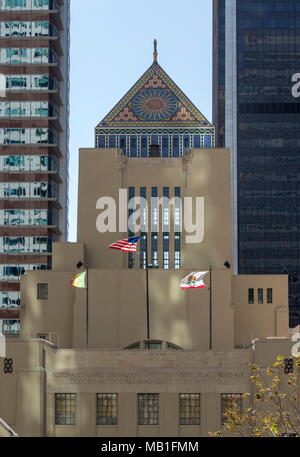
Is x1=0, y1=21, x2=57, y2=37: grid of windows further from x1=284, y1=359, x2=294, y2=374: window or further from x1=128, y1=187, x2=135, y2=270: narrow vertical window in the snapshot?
x1=284, y1=359, x2=294, y2=374: window

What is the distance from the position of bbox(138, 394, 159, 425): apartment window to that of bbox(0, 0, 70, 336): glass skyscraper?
5830 cm

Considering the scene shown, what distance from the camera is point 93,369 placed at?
2559 inches

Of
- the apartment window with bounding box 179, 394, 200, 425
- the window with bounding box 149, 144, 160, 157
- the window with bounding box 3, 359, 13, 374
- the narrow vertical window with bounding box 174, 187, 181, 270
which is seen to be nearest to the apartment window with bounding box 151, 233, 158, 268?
the narrow vertical window with bounding box 174, 187, 181, 270

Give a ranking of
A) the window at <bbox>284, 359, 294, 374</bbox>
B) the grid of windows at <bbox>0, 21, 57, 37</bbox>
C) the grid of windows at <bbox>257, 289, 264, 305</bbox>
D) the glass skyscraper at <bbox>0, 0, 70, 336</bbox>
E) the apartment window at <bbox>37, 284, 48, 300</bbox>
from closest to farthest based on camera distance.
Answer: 1. the window at <bbox>284, 359, 294, 374</bbox>
2. the apartment window at <bbox>37, 284, 48, 300</bbox>
3. the grid of windows at <bbox>257, 289, 264, 305</bbox>
4. the glass skyscraper at <bbox>0, 0, 70, 336</bbox>
5. the grid of windows at <bbox>0, 21, 57, 37</bbox>

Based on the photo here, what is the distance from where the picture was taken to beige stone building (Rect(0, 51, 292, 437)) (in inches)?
2494

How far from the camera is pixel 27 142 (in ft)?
412

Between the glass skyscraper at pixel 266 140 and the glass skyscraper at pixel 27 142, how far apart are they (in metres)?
69.8

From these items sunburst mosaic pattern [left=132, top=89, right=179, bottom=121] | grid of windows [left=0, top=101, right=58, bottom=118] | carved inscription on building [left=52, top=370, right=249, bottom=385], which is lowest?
carved inscription on building [left=52, top=370, right=249, bottom=385]

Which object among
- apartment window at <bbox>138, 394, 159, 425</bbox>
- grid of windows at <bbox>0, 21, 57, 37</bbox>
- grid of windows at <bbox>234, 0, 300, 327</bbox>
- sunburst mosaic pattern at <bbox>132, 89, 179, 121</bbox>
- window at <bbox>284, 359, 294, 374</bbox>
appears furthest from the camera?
grid of windows at <bbox>234, 0, 300, 327</bbox>

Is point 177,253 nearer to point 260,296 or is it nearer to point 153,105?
point 260,296

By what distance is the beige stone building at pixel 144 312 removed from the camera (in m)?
63.3

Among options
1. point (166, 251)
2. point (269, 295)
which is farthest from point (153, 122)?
point (269, 295)

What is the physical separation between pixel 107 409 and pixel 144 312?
16.1 metres

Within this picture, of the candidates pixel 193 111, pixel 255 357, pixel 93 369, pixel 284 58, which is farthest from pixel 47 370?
pixel 284 58
